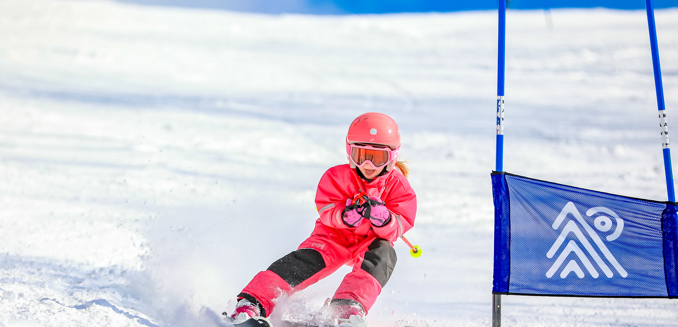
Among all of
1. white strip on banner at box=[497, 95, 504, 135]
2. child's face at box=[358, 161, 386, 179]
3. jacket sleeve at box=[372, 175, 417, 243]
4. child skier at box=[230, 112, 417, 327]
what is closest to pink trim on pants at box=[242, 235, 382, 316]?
child skier at box=[230, 112, 417, 327]

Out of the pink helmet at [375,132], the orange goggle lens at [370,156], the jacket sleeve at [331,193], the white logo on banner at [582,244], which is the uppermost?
the pink helmet at [375,132]

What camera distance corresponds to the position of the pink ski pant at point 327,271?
288cm

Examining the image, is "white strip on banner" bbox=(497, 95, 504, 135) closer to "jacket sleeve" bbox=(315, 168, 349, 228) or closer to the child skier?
the child skier

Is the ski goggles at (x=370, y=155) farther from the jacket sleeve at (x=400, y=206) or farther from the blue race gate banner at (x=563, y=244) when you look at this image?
the blue race gate banner at (x=563, y=244)

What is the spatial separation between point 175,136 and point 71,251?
5428mm

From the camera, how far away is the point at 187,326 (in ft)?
9.17

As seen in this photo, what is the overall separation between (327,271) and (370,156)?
0.76m

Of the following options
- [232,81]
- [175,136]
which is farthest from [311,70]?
[175,136]

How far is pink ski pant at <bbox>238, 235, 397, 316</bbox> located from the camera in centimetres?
288

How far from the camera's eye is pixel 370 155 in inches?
128

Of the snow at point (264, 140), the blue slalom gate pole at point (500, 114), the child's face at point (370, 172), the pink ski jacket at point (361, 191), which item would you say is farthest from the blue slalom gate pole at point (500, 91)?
the child's face at point (370, 172)

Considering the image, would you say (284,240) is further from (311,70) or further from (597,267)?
(311,70)

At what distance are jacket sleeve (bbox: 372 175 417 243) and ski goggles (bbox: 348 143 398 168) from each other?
0.68 ft

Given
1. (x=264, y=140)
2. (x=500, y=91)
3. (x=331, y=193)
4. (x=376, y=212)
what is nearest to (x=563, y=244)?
(x=500, y=91)
